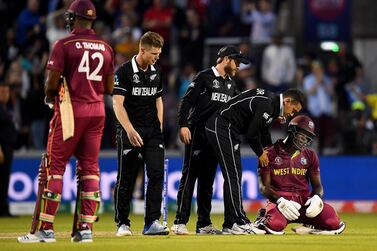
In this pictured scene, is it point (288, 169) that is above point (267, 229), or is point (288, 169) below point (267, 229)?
above

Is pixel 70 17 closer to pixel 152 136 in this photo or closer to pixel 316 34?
pixel 152 136

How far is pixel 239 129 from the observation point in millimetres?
14414

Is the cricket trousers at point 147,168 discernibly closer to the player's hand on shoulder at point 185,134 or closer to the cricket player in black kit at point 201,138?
the player's hand on shoulder at point 185,134

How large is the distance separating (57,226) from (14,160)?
4.96 meters

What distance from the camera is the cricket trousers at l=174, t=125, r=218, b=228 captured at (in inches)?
578

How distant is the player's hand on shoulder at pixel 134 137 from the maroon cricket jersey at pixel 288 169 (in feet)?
5.91

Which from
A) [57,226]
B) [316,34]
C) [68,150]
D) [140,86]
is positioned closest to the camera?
[68,150]

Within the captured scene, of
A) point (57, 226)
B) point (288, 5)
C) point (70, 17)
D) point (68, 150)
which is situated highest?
point (288, 5)

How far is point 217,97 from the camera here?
14711 millimetres

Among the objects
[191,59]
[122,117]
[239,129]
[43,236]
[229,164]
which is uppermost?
[191,59]

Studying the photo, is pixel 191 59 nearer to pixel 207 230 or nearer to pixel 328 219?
pixel 207 230

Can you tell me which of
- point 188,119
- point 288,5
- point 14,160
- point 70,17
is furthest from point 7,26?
point 70,17

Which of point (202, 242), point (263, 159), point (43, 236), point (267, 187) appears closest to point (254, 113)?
point (263, 159)

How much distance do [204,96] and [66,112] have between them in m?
3.06
